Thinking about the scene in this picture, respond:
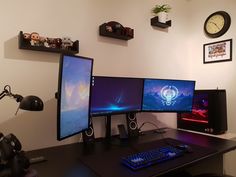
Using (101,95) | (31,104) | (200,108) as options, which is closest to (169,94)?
(200,108)

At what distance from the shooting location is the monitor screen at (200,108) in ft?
6.91

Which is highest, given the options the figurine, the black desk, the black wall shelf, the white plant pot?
the white plant pot

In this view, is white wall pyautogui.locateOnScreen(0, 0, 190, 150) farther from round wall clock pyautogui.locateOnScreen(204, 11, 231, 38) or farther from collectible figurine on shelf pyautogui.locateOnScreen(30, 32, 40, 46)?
round wall clock pyautogui.locateOnScreen(204, 11, 231, 38)

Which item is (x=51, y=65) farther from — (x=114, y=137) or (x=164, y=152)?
(x=164, y=152)

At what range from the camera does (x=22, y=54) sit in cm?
148

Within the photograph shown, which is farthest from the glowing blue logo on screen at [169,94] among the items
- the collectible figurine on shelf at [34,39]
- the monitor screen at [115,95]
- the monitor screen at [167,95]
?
the collectible figurine on shelf at [34,39]

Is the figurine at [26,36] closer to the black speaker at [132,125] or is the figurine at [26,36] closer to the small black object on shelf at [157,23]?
the black speaker at [132,125]

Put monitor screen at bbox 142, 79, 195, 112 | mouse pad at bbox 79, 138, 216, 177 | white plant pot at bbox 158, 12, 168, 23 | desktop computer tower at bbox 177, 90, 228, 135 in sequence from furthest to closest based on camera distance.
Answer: white plant pot at bbox 158, 12, 168, 23, desktop computer tower at bbox 177, 90, 228, 135, monitor screen at bbox 142, 79, 195, 112, mouse pad at bbox 79, 138, 216, 177

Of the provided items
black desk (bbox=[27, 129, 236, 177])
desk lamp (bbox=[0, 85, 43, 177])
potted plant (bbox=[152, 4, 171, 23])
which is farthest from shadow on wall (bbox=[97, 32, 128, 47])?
desk lamp (bbox=[0, 85, 43, 177])

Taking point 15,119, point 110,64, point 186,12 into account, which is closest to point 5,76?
point 15,119

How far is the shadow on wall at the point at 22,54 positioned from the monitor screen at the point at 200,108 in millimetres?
1481

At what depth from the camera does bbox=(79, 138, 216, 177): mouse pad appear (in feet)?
3.56

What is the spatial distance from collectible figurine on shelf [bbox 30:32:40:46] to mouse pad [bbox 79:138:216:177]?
846 mm

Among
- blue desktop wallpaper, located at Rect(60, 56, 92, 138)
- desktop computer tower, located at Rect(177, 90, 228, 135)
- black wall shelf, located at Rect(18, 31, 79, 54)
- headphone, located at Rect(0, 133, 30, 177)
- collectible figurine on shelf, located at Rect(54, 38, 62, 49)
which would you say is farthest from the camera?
desktop computer tower, located at Rect(177, 90, 228, 135)
